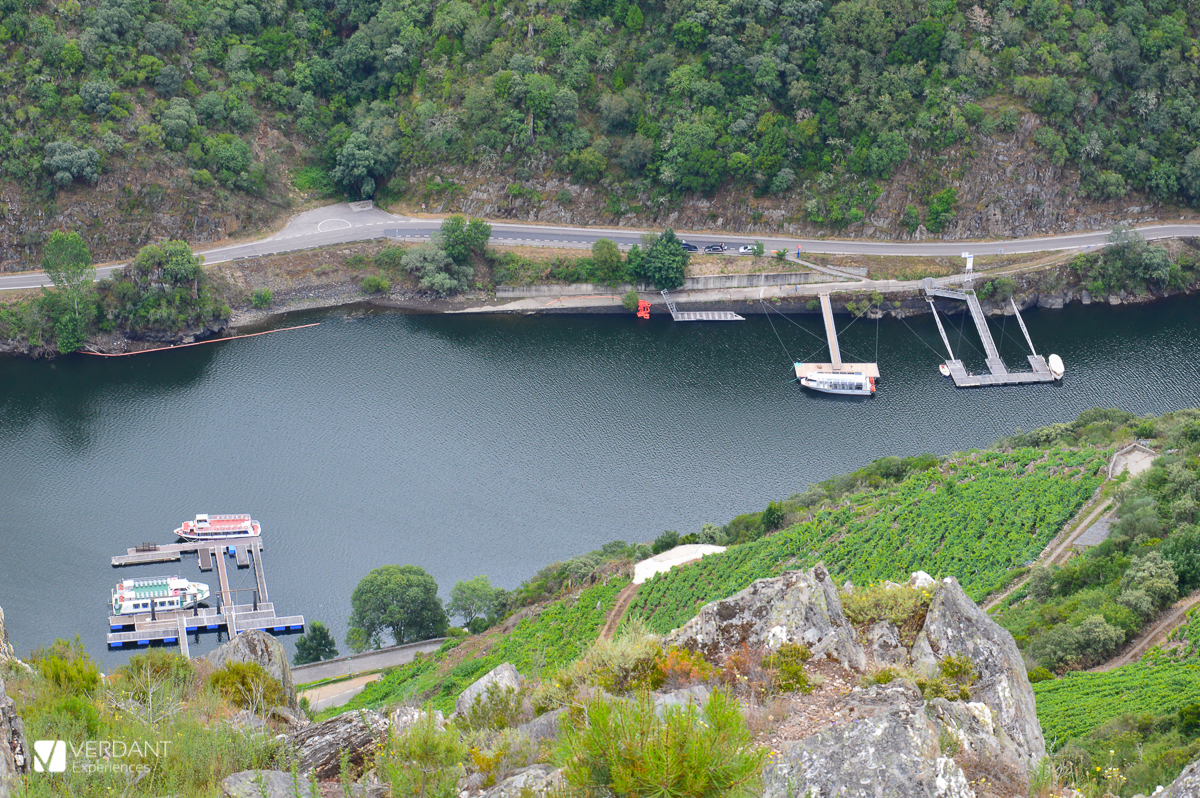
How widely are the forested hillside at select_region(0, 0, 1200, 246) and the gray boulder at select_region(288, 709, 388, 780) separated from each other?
89.4 metres

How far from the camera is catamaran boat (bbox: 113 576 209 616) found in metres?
72.0

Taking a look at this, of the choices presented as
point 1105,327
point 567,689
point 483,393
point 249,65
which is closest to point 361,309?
point 483,393

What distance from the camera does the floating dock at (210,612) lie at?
71.2 metres

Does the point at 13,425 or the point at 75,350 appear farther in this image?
→ the point at 75,350

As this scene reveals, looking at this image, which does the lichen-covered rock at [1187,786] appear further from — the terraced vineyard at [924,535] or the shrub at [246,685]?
the terraced vineyard at [924,535]

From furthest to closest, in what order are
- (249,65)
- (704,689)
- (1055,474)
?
(249,65)
(1055,474)
(704,689)

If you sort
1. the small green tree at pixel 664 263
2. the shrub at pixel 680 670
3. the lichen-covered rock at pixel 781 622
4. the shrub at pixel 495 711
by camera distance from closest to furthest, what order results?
the shrub at pixel 680 670
the lichen-covered rock at pixel 781 622
the shrub at pixel 495 711
the small green tree at pixel 664 263

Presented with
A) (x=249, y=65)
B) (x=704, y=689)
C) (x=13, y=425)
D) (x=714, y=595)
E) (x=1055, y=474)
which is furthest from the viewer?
(x=249, y=65)

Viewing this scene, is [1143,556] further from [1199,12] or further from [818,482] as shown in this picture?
[1199,12]

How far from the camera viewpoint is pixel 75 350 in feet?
327

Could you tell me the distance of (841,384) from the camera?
95.9m

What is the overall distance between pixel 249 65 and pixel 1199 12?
93.0 m

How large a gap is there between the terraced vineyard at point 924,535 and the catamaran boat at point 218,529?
30.8m
